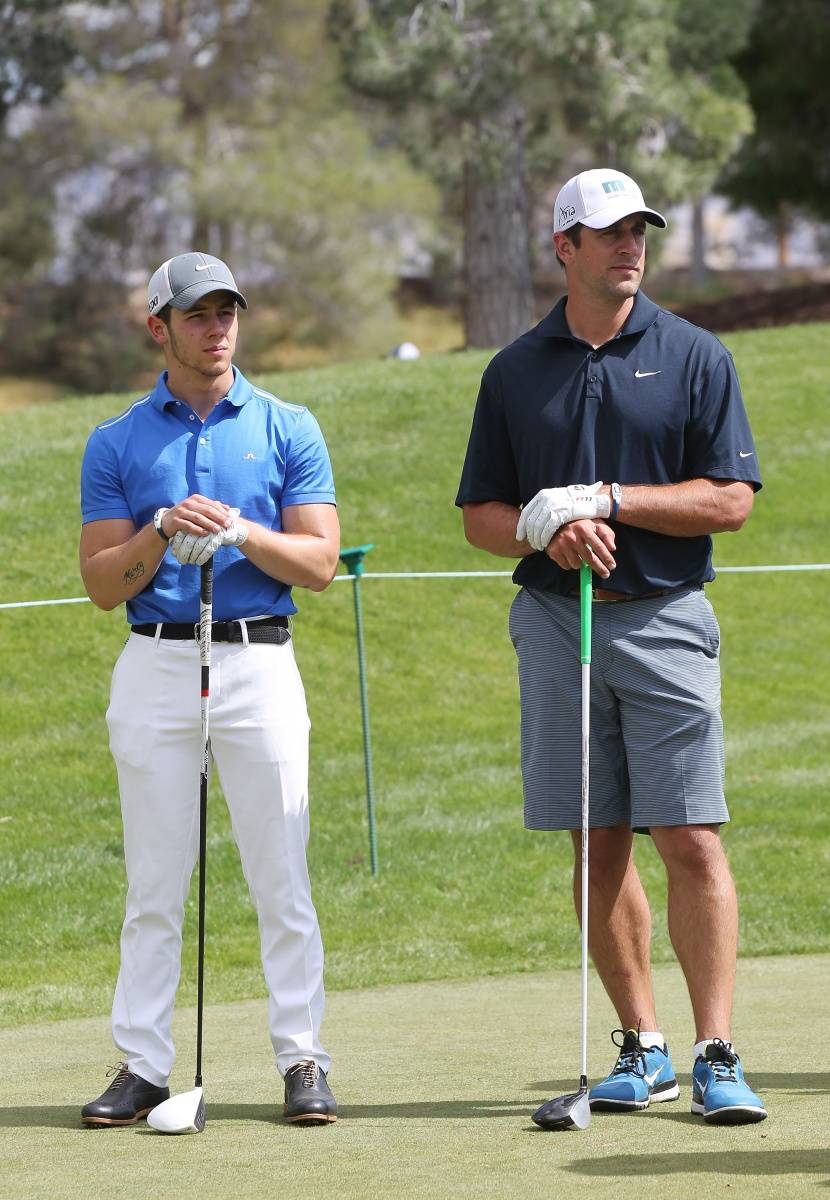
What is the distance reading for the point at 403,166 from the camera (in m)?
28.4

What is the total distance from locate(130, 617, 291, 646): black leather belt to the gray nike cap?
2.56 ft

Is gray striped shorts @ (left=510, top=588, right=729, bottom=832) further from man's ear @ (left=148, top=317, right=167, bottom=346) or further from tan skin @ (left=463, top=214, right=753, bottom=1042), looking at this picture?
man's ear @ (left=148, top=317, right=167, bottom=346)

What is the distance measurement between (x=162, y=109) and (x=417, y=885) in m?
22.5

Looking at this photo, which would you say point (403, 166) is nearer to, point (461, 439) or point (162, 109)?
point (162, 109)

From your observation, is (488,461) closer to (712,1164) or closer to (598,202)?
(598,202)

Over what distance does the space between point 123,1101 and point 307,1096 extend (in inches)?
18.3

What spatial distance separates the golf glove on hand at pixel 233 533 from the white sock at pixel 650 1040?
152cm

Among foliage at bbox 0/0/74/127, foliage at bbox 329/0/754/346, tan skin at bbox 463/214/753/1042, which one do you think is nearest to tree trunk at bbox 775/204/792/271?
foliage at bbox 329/0/754/346

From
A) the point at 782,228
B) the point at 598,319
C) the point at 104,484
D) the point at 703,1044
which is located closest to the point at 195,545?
the point at 104,484

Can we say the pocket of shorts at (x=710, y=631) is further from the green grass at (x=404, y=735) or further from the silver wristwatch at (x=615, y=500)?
the green grass at (x=404, y=735)

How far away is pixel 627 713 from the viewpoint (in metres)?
4.42

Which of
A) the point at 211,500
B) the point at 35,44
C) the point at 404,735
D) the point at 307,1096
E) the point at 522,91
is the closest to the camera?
the point at 307,1096

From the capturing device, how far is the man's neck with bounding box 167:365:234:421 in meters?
4.61

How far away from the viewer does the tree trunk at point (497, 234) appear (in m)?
19.5
